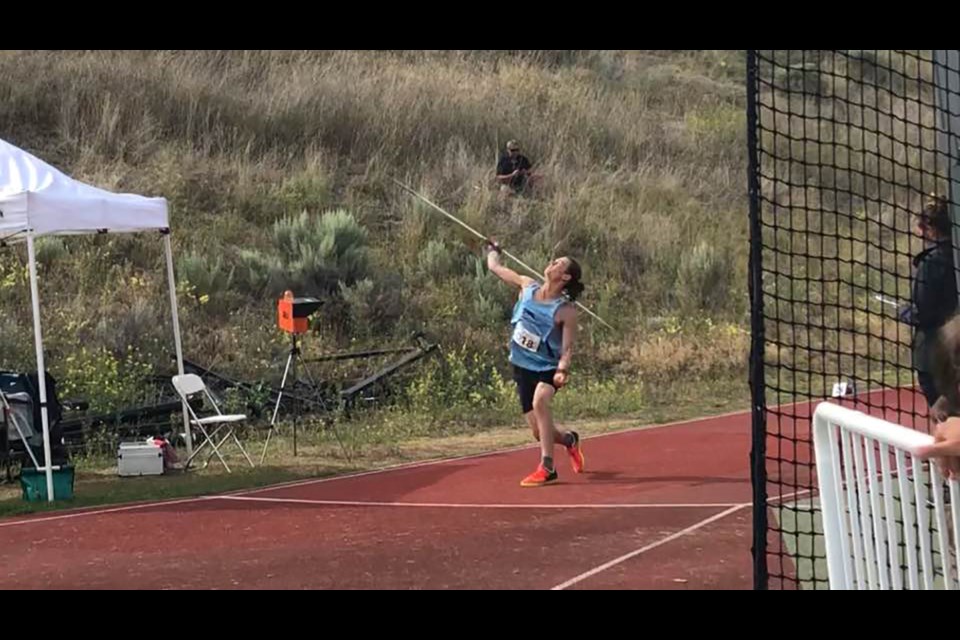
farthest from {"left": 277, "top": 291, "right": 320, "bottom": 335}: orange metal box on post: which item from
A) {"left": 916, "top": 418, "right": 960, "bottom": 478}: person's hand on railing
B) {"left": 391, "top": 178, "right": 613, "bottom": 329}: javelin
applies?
{"left": 916, "top": 418, "right": 960, "bottom": 478}: person's hand on railing

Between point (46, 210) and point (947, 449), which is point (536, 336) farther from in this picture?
point (947, 449)

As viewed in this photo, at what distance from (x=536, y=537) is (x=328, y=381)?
780 cm

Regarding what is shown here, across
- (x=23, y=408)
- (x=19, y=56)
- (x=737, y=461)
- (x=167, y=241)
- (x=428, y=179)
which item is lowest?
(x=737, y=461)

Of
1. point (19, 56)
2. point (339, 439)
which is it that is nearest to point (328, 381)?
point (339, 439)

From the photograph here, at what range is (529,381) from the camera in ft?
30.5

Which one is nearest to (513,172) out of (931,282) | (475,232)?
(475,232)

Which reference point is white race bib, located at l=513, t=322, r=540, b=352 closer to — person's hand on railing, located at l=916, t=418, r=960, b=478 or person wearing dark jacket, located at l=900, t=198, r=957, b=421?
person wearing dark jacket, located at l=900, t=198, r=957, b=421

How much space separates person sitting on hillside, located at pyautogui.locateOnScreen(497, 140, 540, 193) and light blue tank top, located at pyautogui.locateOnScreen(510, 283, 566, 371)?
14007mm

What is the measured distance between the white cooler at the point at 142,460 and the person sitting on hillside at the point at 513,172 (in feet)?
43.1

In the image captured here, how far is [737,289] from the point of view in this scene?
70.2 feet

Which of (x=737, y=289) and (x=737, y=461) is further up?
(x=737, y=289)

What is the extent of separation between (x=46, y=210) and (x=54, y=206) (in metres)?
0.08

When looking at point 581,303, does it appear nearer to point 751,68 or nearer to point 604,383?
point 604,383

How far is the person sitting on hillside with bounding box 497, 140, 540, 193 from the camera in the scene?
912 inches
